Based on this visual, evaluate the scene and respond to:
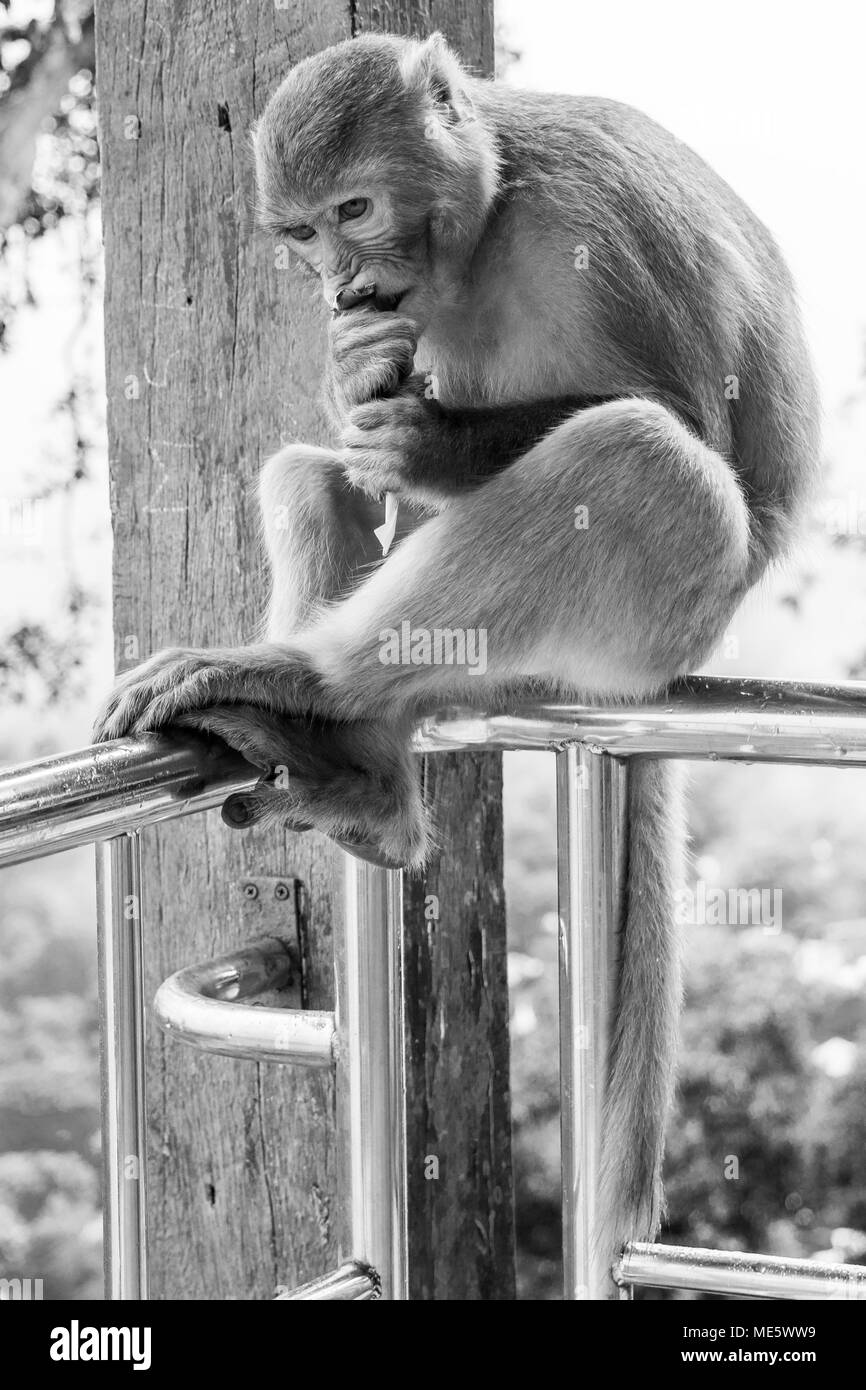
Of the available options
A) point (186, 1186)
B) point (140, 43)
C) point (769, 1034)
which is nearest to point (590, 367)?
point (140, 43)

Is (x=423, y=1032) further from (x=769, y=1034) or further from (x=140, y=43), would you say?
(x=769, y=1034)

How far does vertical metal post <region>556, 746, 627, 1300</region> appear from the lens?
4.08 ft

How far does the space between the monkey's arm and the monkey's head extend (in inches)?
6.9

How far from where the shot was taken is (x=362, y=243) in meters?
1.91

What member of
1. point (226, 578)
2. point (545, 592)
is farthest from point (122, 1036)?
point (226, 578)

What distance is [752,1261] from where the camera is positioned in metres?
1.15

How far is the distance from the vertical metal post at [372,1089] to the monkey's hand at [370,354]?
76 centimetres

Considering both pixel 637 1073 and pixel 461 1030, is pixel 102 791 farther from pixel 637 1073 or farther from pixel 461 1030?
pixel 461 1030

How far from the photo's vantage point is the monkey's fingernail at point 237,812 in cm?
140

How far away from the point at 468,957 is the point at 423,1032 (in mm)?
133

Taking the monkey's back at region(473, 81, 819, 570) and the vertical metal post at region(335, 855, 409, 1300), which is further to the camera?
the monkey's back at region(473, 81, 819, 570)

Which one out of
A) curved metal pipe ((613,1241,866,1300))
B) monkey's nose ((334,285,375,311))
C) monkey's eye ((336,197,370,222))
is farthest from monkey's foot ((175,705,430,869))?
monkey's eye ((336,197,370,222))

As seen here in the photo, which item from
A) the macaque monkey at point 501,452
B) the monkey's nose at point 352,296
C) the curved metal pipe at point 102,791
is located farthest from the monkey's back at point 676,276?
the curved metal pipe at point 102,791

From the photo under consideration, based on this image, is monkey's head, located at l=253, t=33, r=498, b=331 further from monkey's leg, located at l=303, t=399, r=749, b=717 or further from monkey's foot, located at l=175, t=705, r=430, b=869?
monkey's foot, located at l=175, t=705, r=430, b=869
